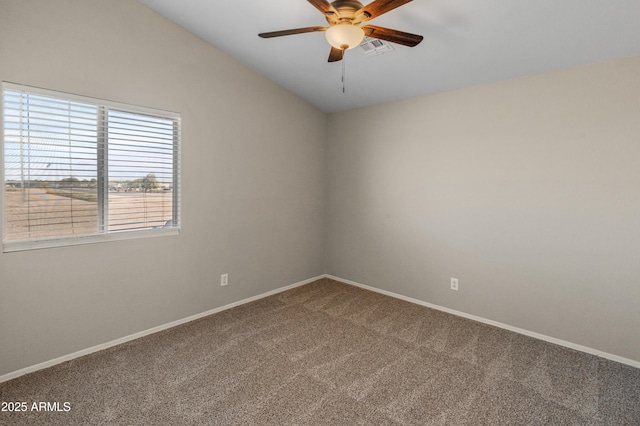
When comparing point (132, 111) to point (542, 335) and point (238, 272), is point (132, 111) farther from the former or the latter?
point (542, 335)

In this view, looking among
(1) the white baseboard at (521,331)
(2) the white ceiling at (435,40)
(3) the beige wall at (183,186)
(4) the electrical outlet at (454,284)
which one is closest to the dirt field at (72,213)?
(3) the beige wall at (183,186)

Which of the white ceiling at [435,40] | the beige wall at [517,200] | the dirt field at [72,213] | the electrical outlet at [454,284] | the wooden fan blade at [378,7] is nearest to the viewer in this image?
the wooden fan blade at [378,7]

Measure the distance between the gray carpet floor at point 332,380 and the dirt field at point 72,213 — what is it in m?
0.99

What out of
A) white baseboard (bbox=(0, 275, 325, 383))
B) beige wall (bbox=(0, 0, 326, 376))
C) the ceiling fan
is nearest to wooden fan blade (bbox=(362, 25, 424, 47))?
the ceiling fan

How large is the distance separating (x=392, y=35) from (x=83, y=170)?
2442 mm

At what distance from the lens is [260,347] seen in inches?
105

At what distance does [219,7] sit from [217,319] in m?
2.78

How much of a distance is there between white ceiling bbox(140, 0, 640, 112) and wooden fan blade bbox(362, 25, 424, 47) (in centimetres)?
38

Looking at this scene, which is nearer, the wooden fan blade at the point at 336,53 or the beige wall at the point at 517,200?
the wooden fan blade at the point at 336,53

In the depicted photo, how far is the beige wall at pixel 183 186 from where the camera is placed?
89.5 inches

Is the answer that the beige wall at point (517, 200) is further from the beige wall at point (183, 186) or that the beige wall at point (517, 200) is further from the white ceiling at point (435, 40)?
the beige wall at point (183, 186)

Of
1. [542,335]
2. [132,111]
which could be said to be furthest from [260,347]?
[542,335]

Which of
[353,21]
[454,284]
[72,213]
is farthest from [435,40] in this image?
[72,213]

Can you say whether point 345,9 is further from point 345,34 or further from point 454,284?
point 454,284
